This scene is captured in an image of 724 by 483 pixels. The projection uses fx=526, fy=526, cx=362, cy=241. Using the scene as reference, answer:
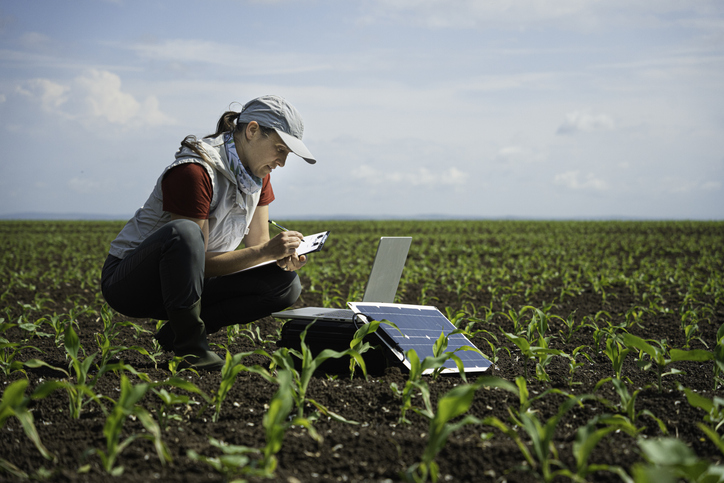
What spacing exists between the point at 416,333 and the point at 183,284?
1.39 meters

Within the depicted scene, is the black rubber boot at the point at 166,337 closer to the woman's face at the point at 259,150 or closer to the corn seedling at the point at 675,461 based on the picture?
the woman's face at the point at 259,150

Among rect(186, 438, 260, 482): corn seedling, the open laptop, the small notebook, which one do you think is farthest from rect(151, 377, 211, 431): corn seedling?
the small notebook

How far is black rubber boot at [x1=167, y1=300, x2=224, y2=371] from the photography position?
305 cm

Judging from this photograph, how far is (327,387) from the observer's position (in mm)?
2729

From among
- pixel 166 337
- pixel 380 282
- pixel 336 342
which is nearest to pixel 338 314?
pixel 336 342

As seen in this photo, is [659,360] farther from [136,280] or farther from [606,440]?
[136,280]

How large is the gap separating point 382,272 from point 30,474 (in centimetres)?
225

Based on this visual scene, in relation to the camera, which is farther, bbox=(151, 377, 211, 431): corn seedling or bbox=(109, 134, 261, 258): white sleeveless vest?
bbox=(109, 134, 261, 258): white sleeveless vest

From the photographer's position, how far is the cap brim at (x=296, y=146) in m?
3.21

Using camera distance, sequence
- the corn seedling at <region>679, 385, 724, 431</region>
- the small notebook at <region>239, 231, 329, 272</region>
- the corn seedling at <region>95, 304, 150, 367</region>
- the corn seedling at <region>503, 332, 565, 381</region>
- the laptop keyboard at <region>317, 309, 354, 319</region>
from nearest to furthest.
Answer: the corn seedling at <region>679, 385, 724, 431</region>
the corn seedling at <region>503, 332, 565, 381</region>
the corn seedling at <region>95, 304, 150, 367</region>
the laptop keyboard at <region>317, 309, 354, 319</region>
the small notebook at <region>239, 231, 329, 272</region>

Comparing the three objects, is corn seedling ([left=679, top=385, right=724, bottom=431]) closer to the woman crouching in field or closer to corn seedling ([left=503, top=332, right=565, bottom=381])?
corn seedling ([left=503, top=332, right=565, bottom=381])

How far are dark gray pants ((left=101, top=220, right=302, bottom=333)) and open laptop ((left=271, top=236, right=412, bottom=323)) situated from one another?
35 cm

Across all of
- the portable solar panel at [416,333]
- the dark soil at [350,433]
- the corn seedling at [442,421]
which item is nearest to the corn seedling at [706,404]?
the dark soil at [350,433]

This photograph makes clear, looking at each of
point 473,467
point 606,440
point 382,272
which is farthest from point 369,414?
point 382,272
